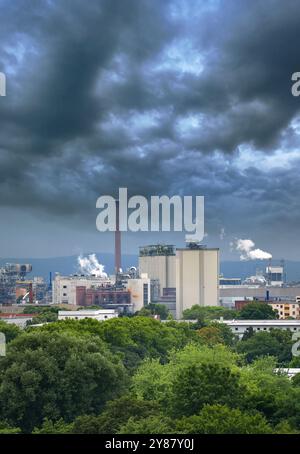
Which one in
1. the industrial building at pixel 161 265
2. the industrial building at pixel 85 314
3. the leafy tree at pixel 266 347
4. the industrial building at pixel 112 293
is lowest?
the leafy tree at pixel 266 347

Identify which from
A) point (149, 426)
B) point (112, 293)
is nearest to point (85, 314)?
point (112, 293)

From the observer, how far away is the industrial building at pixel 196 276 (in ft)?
288

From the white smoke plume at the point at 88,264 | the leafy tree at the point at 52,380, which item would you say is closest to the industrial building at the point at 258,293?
the white smoke plume at the point at 88,264

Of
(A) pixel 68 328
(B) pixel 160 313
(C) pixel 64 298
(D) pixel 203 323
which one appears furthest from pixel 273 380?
(C) pixel 64 298

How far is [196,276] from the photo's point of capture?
8850cm

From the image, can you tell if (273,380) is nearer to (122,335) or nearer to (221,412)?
(221,412)

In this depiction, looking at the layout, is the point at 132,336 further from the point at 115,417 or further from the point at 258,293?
the point at 258,293

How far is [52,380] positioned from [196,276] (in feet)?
216

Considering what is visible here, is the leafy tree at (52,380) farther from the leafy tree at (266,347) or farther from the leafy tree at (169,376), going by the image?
the leafy tree at (266,347)

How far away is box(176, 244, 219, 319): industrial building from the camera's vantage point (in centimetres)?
8788

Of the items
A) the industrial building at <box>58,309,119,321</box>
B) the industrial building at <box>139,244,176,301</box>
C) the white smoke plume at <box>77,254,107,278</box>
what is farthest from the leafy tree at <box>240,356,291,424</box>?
the white smoke plume at <box>77,254,107,278</box>

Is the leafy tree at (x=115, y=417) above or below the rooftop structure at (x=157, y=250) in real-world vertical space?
below

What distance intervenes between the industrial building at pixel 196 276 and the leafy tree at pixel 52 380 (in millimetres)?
62570
